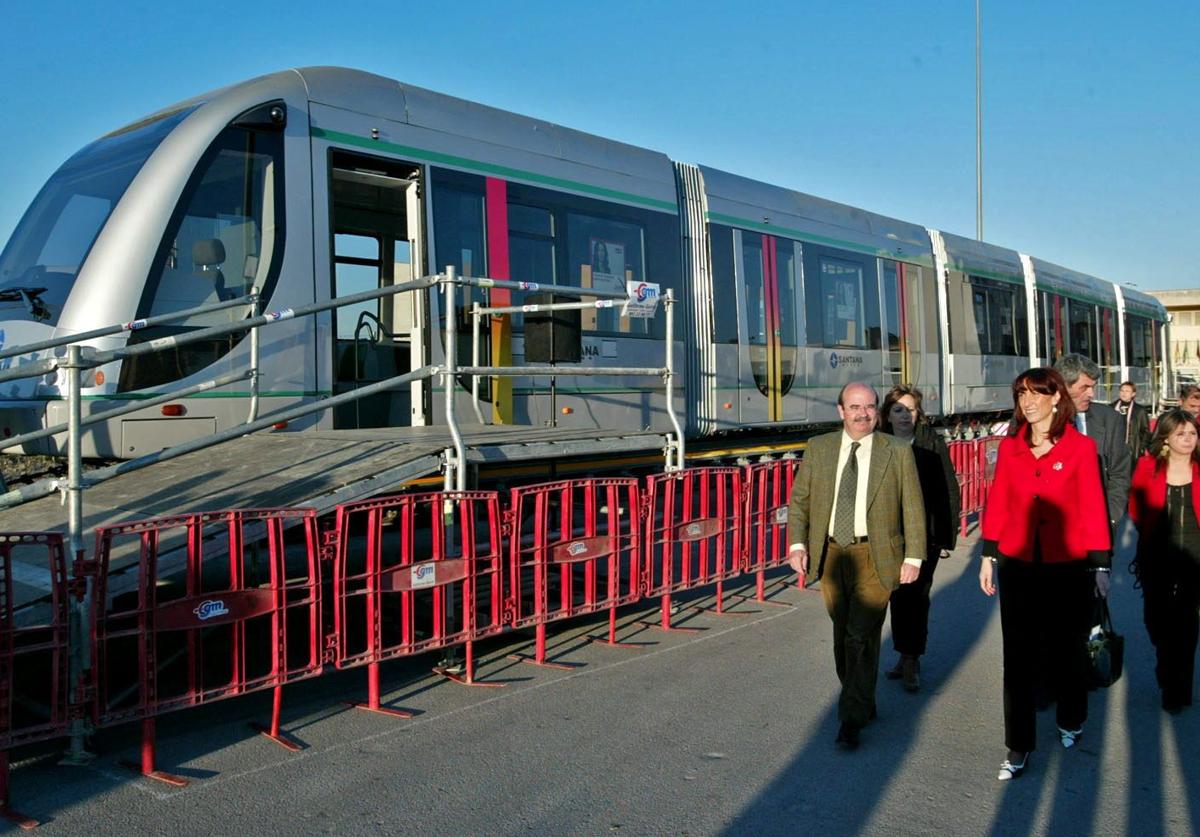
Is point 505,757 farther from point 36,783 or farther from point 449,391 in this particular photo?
point 449,391

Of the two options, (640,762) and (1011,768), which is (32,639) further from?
(1011,768)

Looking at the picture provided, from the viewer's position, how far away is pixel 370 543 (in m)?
5.46

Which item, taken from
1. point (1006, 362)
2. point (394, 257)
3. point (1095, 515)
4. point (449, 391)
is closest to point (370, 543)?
point (449, 391)

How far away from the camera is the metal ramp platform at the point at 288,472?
566 cm

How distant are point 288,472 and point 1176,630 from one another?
15.7 feet

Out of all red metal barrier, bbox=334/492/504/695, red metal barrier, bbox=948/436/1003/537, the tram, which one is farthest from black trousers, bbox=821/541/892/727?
red metal barrier, bbox=948/436/1003/537

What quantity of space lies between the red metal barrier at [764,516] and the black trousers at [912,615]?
2157 mm

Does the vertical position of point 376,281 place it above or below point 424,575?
above

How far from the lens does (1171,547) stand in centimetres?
568

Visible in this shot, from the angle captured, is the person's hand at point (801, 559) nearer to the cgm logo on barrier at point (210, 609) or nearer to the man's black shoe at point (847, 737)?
the man's black shoe at point (847, 737)

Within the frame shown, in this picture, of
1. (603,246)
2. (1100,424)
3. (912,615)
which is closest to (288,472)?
(912,615)

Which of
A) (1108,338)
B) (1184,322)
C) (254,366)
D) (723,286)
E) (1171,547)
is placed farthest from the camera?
(1184,322)

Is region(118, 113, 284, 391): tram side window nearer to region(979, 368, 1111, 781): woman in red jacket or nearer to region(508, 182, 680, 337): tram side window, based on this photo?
region(508, 182, 680, 337): tram side window

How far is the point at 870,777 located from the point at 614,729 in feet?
4.10
